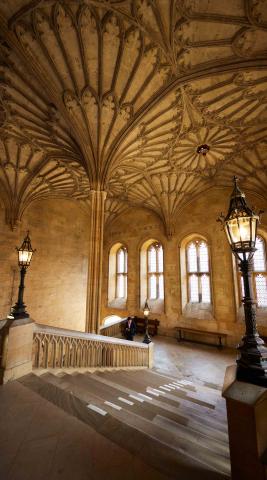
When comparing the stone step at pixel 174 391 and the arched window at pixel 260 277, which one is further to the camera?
the arched window at pixel 260 277

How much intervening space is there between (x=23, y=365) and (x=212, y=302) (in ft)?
27.4

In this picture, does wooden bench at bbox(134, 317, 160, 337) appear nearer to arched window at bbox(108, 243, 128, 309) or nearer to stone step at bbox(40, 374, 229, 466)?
arched window at bbox(108, 243, 128, 309)

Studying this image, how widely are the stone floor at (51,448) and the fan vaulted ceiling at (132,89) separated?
5.62 meters

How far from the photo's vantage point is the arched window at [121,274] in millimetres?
12984

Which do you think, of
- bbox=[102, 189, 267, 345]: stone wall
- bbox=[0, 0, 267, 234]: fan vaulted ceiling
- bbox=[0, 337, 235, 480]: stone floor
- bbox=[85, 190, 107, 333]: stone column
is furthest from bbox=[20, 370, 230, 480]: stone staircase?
bbox=[102, 189, 267, 345]: stone wall

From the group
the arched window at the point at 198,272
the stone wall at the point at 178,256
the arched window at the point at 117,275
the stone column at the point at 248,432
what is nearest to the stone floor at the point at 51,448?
the stone column at the point at 248,432

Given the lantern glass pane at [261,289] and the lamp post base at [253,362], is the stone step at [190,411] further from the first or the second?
the lantern glass pane at [261,289]

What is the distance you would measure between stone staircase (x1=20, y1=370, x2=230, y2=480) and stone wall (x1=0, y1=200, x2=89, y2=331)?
289 inches

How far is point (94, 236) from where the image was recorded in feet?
19.9

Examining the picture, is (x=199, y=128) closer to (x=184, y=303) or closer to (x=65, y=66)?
(x=65, y=66)

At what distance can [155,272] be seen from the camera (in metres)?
11.7

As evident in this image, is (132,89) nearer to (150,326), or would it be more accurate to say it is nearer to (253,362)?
(253,362)

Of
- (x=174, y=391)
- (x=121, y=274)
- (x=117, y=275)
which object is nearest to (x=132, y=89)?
(x=174, y=391)

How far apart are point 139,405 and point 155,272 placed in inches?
353
